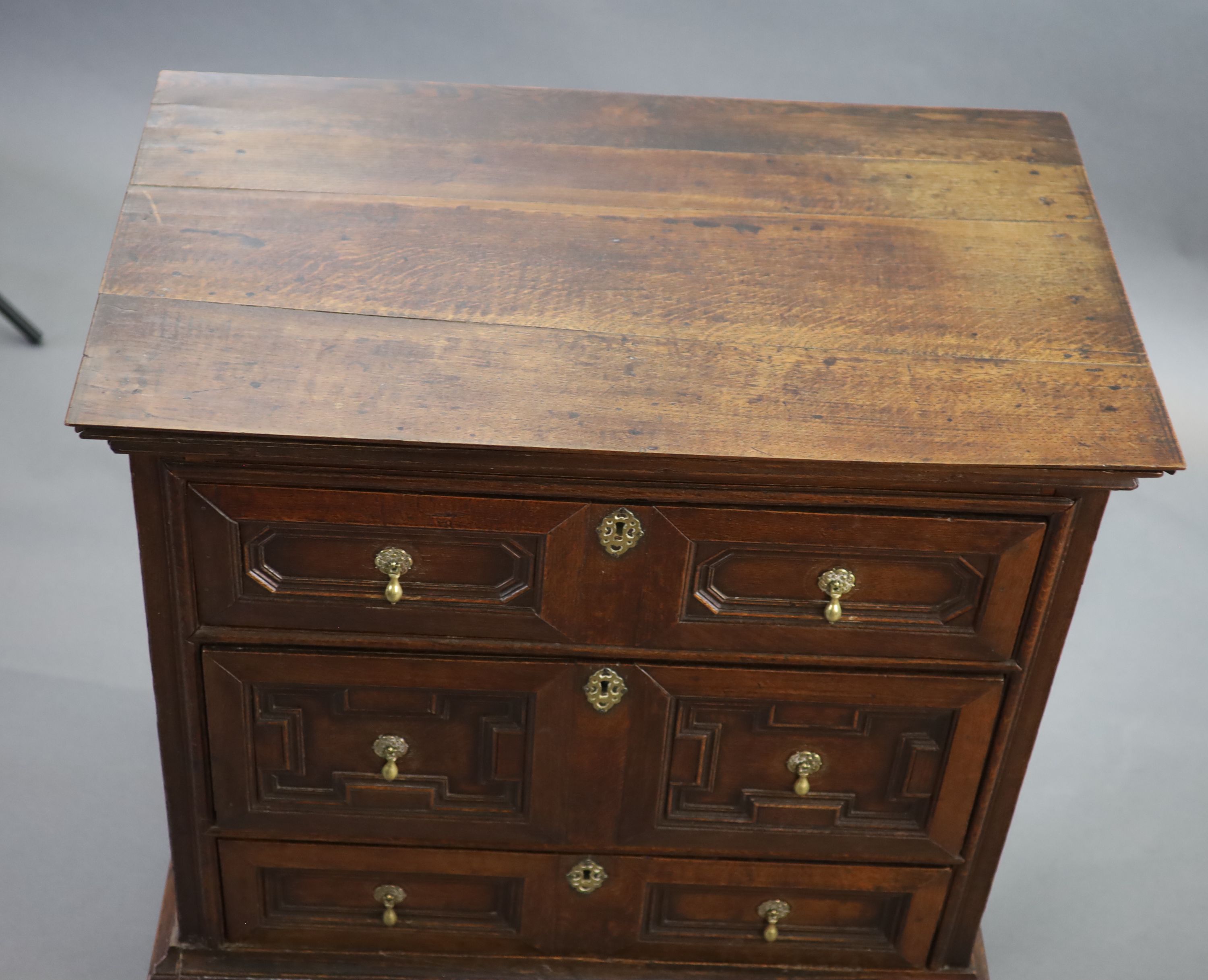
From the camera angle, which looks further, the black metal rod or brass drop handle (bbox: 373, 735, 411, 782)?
the black metal rod

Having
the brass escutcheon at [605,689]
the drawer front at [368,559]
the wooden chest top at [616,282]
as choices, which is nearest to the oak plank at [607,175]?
the wooden chest top at [616,282]

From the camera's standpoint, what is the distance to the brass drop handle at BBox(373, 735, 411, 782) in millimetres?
1683

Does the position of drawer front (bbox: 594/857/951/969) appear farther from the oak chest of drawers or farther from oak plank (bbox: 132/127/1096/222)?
oak plank (bbox: 132/127/1096/222)

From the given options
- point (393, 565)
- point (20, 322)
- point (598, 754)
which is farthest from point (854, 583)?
point (20, 322)

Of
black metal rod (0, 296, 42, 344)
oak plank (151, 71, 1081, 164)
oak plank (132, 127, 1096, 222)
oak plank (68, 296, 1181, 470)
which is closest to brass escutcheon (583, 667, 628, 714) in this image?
oak plank (68, 296, 1181, 470)

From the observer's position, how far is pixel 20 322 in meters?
2.87

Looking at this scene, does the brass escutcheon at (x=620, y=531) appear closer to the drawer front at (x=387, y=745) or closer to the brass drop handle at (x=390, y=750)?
the drawer front at (x=387, y=745)

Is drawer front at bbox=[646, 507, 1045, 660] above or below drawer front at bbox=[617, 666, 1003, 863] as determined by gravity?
above

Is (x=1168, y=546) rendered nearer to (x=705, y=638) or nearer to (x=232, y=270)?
(x=705, y=638)

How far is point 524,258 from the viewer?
1.62 m

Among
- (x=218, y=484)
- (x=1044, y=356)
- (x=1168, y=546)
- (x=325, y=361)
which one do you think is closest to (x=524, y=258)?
Result: (x=325, y=361)

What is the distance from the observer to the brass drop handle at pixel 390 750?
5.52 ft

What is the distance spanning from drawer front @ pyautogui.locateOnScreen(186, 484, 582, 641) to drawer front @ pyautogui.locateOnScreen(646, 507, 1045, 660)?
0.15 metres

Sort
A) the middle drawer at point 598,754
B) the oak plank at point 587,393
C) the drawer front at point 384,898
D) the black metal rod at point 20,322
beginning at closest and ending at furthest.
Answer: the oak plank at point 587,393 < the middle drawer at point 598,754 < the drawer front at point 384,898 < the black metal rod at point 20,322
